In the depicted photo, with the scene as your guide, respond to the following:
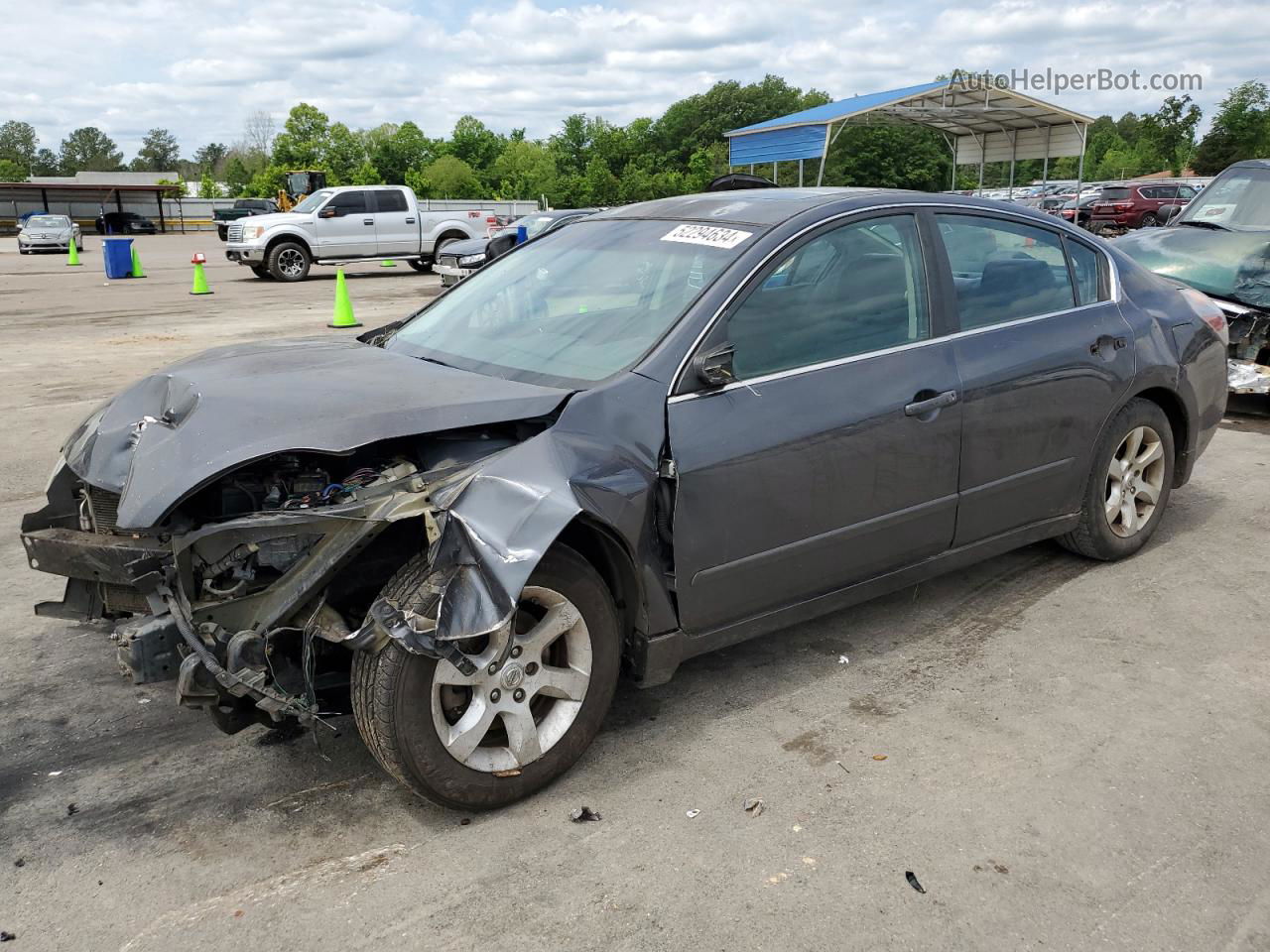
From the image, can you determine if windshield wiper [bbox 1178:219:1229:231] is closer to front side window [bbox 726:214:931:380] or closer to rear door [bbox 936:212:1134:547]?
rear door [bbox 936:212:1134:547]

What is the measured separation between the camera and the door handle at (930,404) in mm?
3724

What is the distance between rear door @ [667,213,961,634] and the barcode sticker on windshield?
7.5 inches

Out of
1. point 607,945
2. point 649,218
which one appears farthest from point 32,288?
point 607,945

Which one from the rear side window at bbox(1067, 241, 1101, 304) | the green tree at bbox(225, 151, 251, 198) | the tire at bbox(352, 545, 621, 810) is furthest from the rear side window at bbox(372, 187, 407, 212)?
the green tree at bbox(225, 151, 251, 198)

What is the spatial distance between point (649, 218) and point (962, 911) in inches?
107

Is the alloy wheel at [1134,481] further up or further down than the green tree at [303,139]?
further down

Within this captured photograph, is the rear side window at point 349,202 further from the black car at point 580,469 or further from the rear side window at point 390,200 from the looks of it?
the black car at point 580,469

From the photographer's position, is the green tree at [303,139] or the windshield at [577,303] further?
the green tree at [303,139]

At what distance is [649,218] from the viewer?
415cm

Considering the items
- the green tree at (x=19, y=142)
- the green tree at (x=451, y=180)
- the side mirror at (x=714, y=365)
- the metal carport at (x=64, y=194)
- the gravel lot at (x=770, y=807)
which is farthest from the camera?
the green tree at (x=19, y=142)

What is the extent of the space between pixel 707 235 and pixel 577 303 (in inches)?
21.0

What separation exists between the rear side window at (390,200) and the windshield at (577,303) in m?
20.6

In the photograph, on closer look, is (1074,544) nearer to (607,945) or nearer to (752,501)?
(752,501)

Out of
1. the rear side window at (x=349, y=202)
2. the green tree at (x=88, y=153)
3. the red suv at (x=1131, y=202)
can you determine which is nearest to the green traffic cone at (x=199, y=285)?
the rear side window at (x=349, y=202)
